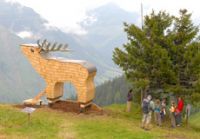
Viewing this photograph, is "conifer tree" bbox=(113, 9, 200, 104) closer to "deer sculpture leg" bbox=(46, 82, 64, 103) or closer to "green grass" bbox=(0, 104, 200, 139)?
"green grass" bbox=(0, 104, 200, 139)

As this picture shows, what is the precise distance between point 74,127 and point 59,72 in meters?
7.52

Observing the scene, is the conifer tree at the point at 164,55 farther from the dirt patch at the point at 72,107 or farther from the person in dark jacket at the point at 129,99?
the dirt patch at the point at 72,107

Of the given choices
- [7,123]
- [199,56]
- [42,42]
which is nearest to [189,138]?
[199,56]

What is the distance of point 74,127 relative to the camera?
29156 mm

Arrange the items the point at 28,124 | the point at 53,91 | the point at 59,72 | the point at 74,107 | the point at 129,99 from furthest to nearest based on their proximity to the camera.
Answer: the point at 129,99, the point at 53,91, the point at 74,107, the point at 59,72, the point at 28,124

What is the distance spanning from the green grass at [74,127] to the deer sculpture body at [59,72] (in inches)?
81.5

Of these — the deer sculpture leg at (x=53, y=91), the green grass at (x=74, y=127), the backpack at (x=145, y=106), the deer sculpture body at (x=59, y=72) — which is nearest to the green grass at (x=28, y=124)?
the green grass at (x=74, y=127)

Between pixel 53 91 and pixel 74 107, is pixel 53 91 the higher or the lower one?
the higher one

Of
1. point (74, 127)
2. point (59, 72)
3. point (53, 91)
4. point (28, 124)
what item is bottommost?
point (74, 127)

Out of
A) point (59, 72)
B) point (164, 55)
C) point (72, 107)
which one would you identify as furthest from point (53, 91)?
point (164, 55)

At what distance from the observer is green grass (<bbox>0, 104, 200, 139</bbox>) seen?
26750mm

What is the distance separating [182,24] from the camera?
3466 cm

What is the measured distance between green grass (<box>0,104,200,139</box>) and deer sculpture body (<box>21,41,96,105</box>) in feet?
6.80

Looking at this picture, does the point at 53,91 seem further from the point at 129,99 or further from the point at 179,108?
the point at 179,108
